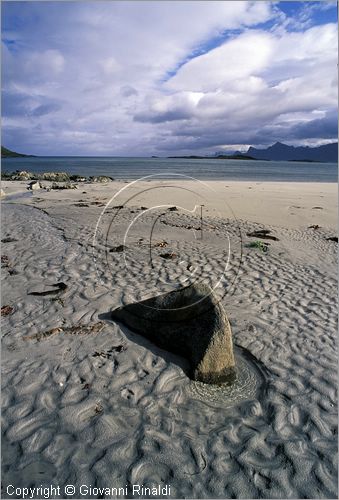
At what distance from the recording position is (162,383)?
4.76 m

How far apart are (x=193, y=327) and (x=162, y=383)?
967 mm

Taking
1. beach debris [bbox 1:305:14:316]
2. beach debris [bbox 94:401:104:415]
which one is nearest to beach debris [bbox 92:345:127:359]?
beach debris [bbox 94:401:104:415]

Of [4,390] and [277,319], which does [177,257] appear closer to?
[277,319]

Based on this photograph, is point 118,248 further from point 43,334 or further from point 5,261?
point 43,334

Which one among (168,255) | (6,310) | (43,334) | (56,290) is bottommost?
(43,334)

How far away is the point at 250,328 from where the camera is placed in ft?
20.4

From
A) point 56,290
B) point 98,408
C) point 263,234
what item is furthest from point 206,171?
point 98,408

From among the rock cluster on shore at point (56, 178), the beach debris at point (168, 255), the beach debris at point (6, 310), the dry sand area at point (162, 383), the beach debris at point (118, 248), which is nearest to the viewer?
the dry sand area at point (162, 383)

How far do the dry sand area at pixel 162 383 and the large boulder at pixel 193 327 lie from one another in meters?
0.21

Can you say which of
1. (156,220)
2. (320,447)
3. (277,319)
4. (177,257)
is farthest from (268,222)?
(320,447)

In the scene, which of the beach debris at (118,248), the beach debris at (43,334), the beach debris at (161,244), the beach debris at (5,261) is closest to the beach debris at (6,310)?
the beach debris at (43,334)

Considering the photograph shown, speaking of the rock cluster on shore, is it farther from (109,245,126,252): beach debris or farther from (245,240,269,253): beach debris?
(245,240,269,253): beach debris

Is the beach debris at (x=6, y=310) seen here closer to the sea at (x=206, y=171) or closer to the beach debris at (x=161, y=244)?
the beach debris at (x=161, y=244)

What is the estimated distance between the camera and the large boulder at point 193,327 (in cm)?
493
